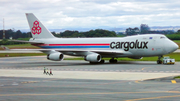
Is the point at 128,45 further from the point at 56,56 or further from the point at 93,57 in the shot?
the point at 56,56

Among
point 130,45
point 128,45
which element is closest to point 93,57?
point 128,45

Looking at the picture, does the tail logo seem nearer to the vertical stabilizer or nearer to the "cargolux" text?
the vertical stabilizer

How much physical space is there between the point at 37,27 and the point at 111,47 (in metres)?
15.4

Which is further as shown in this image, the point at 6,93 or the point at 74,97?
the point at 6,93

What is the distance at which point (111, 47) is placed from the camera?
181 ft

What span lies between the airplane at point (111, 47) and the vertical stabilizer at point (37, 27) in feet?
4.27

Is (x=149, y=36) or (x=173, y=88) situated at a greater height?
(x=149, y=36)

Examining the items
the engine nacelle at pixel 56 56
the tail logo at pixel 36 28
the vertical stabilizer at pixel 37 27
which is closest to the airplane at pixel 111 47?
the engine nacelle at pixel 56 56

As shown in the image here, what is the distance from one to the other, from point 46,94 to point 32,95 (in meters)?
0.92

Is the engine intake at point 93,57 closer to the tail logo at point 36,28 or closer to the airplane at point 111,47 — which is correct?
the airplane at point 111,47

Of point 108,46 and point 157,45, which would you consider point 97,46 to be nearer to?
point 108,46

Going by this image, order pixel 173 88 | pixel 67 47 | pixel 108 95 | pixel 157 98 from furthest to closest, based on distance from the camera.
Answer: pixel 67 47 → pixel 173 88 → pixel 108 95 → pixel 157 98

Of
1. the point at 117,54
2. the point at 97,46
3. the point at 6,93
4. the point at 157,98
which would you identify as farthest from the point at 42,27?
the point at 157,98

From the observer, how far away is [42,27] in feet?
204
